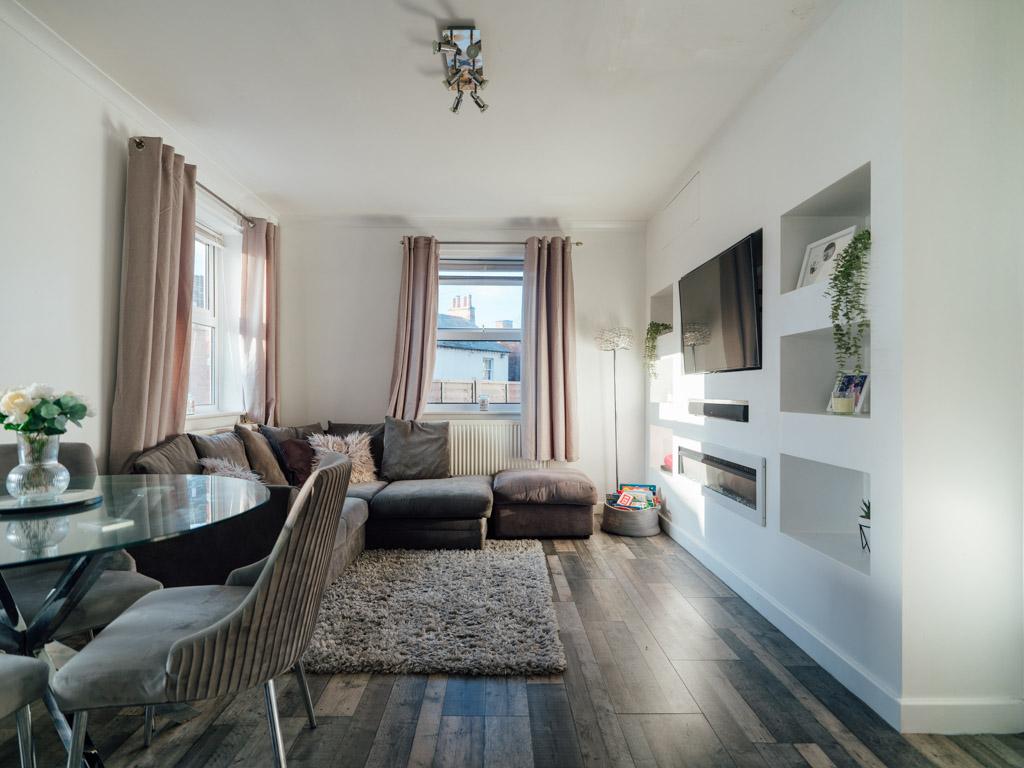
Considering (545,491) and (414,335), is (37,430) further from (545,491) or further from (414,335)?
(414,335)

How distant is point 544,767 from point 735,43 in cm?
284

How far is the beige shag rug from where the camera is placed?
225 cm

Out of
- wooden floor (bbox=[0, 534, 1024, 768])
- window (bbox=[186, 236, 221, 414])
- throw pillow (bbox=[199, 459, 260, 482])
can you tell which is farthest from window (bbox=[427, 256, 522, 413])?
wooden floor (bbox=[0, 534, 1024, 768])

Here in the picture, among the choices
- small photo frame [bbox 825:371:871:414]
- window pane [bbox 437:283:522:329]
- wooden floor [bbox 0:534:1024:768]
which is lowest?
wooden floor [bbox 0:534:1024:768]

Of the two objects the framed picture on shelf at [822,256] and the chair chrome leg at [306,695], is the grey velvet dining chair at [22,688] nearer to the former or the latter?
the chair chrome leg at [306,695]

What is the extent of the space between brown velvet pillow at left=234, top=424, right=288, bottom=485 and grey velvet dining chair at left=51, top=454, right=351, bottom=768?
208 cm

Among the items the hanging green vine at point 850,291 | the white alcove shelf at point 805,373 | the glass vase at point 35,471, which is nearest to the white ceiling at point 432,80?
the hanging green vine at point 850,291

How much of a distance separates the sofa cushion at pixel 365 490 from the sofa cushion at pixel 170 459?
979mm

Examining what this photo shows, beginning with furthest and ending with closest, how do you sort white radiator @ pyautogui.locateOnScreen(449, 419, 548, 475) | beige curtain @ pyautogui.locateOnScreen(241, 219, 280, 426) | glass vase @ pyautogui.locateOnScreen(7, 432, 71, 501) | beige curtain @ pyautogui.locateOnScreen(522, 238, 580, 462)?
white radiator @ pyautogui.locateOnScreen(449, 419, 548, 475) < beige curtain @ pyautogui.locateOnScreen(522, 238, 580, 462) < beige curtain @ pyautogui.locateOnScreen(241, 219, 280, 426) < glass vase @ pyautogui.locateOnScreen(7, 432, 71, 501)

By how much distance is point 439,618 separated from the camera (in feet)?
8.74

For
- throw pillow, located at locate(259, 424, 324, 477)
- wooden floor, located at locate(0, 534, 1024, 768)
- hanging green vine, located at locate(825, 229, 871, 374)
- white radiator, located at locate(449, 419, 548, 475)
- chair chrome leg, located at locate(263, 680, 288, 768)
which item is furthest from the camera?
white radiator, located at locate(449, 419, 548, 475)

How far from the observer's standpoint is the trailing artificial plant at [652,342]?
4605 millimetres

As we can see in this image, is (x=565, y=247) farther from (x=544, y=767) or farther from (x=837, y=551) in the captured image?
(x=544, y=767)

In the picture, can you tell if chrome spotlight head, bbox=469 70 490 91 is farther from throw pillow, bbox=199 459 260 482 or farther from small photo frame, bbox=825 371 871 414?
throw pillow, bbox=199 459 260 482
